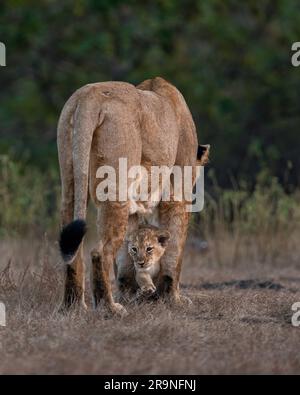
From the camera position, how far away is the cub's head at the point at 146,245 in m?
6.13

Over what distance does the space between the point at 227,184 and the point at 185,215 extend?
5793 mm

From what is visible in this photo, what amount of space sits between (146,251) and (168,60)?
9.36 meters

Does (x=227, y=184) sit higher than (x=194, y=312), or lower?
higher

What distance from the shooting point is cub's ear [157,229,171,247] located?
6.24 metres

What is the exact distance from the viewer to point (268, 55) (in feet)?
50.4

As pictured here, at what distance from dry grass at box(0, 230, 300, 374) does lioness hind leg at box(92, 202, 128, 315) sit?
13 cm

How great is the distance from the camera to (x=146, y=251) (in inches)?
241

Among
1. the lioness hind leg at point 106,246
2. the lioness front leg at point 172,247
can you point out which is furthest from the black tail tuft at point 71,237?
the lioness front leg at point 172,247

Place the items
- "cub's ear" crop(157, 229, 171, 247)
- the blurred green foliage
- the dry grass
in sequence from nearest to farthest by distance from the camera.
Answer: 1. the dry grass
2. "cub's ear" crop(157, 229, 171, 247)
3. the blurred green foliage

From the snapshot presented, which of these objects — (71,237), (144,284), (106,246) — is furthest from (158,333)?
(144,284)

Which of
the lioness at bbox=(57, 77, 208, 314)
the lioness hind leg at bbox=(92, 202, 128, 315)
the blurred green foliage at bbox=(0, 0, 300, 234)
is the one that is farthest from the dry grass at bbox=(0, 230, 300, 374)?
the blurred green foliage at bbox=(0, 0, 300, 234)

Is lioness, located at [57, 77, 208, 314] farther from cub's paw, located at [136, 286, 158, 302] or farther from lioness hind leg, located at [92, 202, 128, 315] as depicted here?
cub's paw, located at [136, 286, 158, 302]
